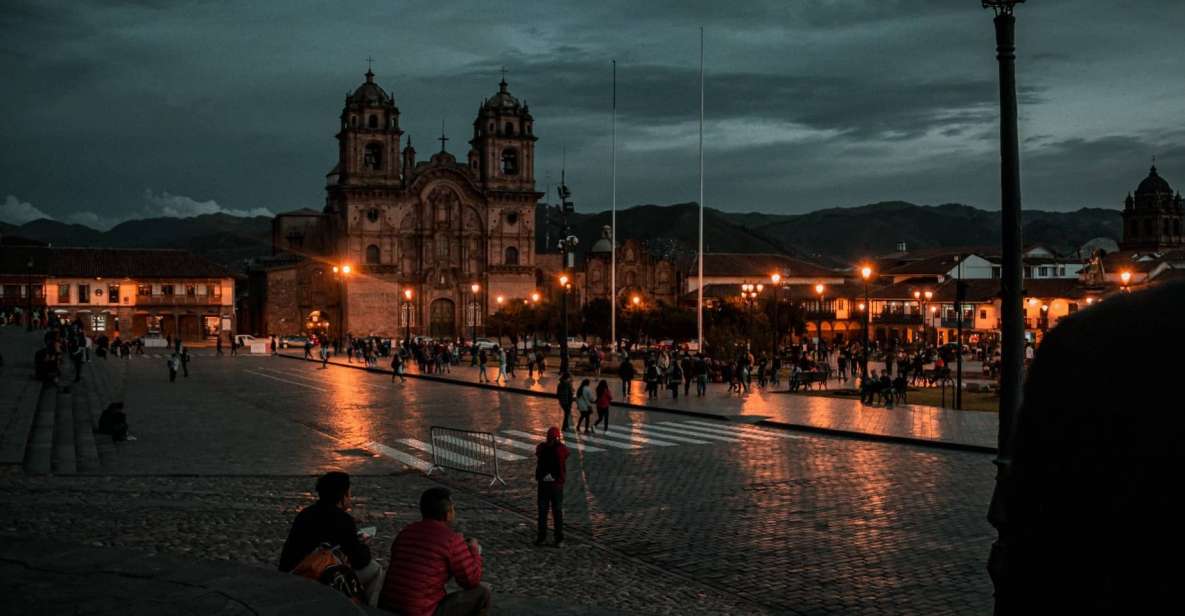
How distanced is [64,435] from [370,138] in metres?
70.2

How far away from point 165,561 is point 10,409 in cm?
1712

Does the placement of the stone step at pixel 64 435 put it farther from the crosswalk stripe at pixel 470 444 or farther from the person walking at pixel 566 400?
the person walking at pixel 566 400

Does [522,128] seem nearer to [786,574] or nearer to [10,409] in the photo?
[10,409]

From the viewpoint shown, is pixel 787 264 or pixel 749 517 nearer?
pixel 749 517

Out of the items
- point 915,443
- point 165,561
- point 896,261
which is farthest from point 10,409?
point 896,261

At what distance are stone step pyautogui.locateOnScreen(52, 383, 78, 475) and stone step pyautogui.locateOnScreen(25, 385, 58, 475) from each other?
11 centimetres

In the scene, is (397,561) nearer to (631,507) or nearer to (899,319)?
(631,507)

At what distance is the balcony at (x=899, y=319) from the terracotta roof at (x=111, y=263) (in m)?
56.5

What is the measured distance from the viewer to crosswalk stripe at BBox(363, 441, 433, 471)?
17859mm

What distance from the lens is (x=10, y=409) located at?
20500mm

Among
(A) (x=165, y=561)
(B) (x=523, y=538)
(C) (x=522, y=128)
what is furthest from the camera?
(C) (x=522, y=128)

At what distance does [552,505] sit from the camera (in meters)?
11.6

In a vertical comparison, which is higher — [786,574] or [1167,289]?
[1167,289]

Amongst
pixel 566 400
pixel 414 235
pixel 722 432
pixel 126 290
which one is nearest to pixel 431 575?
pixel 722 432
